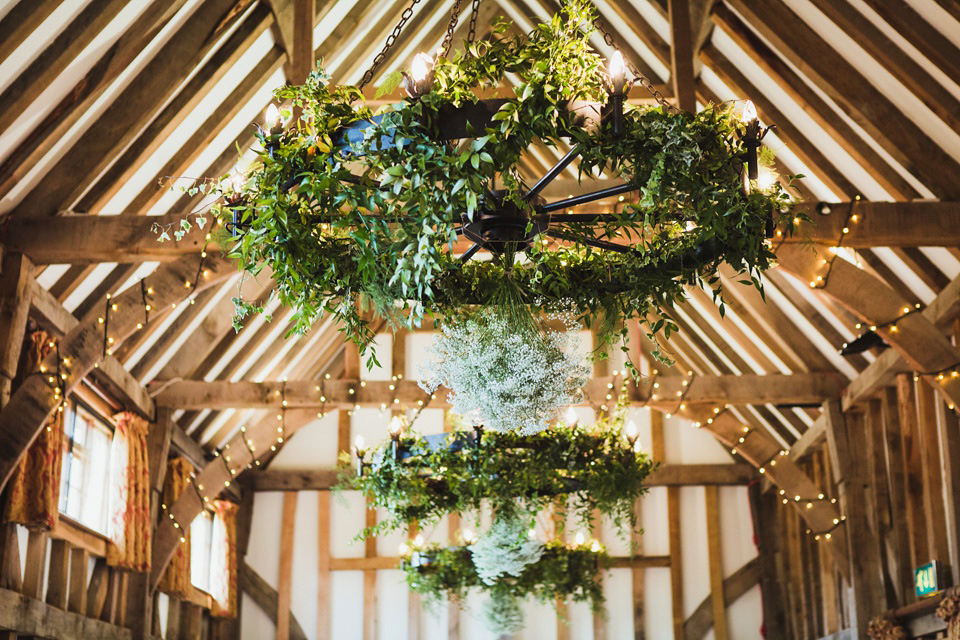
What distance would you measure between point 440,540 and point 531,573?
5.62 meters

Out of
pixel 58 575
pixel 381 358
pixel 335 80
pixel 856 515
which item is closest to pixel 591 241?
pixel 335 80

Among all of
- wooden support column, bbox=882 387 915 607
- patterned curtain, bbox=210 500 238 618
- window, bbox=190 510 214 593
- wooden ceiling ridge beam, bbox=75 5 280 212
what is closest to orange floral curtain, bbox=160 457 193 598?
window, bbox=190 510 214 593

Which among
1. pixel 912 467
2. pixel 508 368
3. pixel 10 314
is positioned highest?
pixel 10 314

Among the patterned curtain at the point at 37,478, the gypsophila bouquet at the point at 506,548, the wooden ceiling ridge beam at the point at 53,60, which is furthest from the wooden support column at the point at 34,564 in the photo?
the wooden ceiling ridge beam at the point at 53,60

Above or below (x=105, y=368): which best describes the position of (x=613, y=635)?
below

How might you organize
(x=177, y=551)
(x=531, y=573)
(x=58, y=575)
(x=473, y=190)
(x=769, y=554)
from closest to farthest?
(x=473, y=190) < (x=531, y=573) < (x=58, y=575) < (x=177, y=551) < (x=769, y=554)

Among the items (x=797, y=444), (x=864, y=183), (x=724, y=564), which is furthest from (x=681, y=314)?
(x=864, y=183)

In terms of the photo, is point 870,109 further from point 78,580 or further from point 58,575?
point 78,580

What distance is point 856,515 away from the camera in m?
9.95

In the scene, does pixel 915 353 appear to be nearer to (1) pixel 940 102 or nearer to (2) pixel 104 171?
(1) pixel 940 102

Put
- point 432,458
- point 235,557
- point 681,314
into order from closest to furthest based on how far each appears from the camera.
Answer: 1. point 432,458
2. point 681,314
3. point 235,557

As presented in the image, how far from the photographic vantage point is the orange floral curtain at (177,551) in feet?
35.3

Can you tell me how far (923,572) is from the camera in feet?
28.1

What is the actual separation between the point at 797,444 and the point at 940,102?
674 cm
